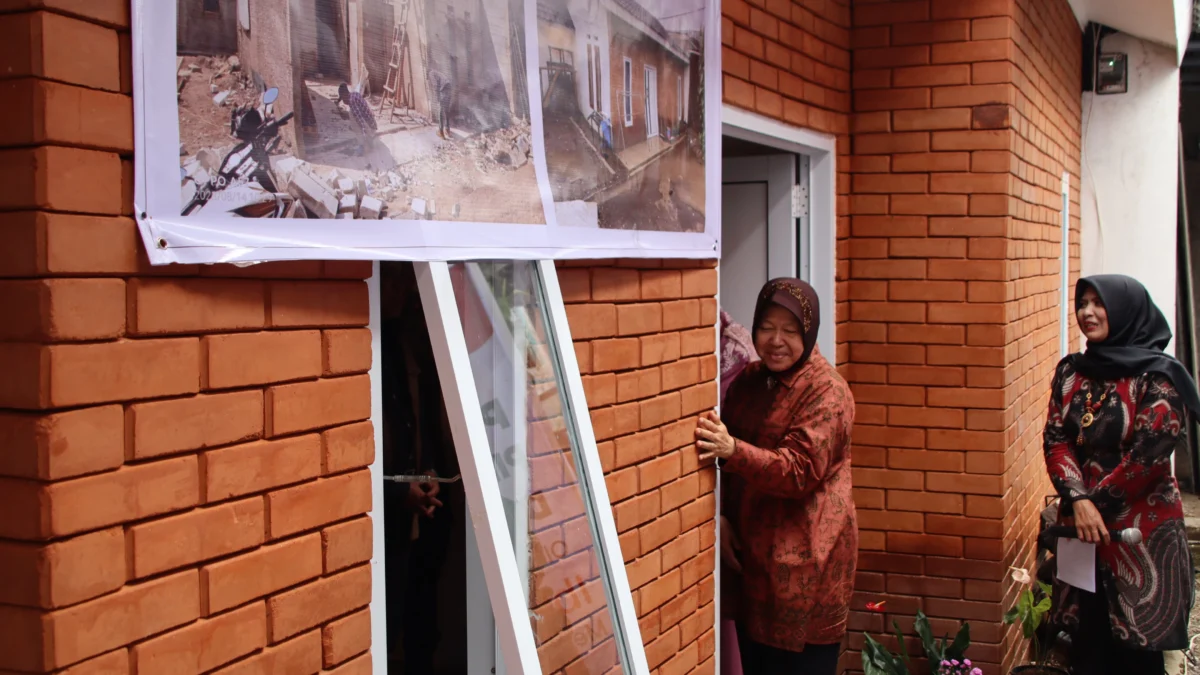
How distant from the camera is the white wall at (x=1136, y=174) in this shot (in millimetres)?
7707

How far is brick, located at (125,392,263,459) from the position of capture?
5.01ft

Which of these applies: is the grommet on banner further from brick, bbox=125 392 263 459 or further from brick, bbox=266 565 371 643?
brick, bbox=125 392 263 459

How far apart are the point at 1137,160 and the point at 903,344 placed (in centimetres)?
413

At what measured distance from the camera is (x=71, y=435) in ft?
4.70

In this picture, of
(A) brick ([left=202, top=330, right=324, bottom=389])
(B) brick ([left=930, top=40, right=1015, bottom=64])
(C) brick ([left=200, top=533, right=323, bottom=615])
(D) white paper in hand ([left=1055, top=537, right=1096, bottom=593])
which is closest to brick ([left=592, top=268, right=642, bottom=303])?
(A) brick ([left=202, top=330, right=324, bottom=389])

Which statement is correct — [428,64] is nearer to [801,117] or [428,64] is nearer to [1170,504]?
[801,117]

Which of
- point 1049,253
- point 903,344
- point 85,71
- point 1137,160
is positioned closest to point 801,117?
point 903,344

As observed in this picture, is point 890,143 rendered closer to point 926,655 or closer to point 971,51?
point 971,51

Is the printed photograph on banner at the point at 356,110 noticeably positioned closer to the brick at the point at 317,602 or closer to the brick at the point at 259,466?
the brick at the point at 259,466

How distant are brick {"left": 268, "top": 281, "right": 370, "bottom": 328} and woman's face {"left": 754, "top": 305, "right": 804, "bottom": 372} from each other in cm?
188

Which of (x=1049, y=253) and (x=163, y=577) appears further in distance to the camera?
(x=1049, y=253)

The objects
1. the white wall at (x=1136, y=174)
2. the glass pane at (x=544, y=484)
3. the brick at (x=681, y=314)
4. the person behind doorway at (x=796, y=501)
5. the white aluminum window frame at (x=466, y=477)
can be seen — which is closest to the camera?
the white aluminum window frame at (x=466, y=477)

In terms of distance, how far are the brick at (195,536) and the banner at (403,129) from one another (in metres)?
0.38

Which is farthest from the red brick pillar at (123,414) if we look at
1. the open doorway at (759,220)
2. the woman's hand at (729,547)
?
the open doorway at (759,220)
